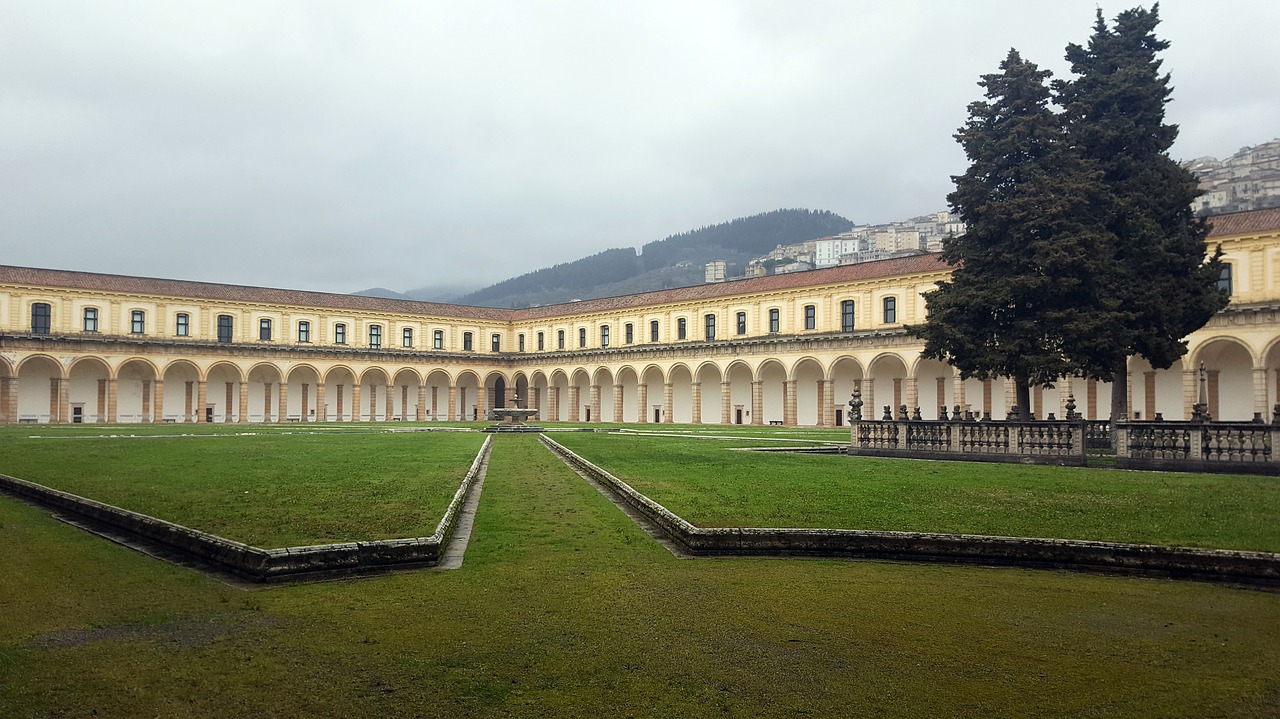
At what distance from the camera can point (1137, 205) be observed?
81.3ft

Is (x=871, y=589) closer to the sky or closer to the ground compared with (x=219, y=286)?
closer to the ground

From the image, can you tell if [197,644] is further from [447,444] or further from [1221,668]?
[447,444]

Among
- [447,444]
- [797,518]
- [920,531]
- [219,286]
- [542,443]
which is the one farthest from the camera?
[219,286]

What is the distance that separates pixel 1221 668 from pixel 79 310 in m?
63.8

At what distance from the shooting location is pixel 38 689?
4.66 metres

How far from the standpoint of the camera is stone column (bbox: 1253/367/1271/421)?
35.8 meters

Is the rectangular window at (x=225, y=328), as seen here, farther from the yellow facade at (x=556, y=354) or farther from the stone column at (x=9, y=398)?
the stone column at (x=9, y=398)

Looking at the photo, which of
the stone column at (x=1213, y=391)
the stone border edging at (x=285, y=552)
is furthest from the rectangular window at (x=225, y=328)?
the stone column at (x=1213, y=391)

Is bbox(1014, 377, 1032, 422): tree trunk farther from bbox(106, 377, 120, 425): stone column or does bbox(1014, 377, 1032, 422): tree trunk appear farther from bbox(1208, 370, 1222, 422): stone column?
bbox(106, 377, 120, 425): stone column

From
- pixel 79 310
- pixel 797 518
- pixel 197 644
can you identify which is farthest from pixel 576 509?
pixel 79 310

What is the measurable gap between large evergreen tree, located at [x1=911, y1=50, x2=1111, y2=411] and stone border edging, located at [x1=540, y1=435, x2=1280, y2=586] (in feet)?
53.8

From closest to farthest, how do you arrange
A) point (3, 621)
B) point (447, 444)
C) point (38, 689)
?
point (38, 689) → point (3, 621) → point (447, 444)

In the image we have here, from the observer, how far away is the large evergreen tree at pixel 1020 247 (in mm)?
23484

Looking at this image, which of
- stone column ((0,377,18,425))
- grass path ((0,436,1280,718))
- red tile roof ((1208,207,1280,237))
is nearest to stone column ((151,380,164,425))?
stone column ((0,377,18,425))
